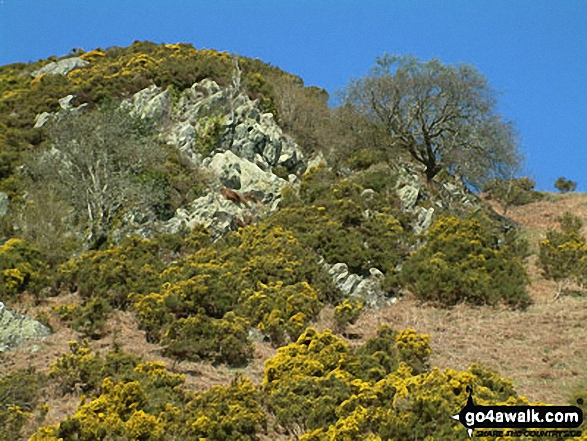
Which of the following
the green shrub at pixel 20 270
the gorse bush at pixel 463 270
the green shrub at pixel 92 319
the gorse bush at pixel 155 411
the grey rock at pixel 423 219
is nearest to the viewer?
the gorse bush at pixel 155 411

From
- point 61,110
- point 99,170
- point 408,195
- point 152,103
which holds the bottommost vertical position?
point 408,195

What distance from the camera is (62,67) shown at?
41656mm

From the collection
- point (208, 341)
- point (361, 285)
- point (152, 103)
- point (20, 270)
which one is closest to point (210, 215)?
point (361, 285)

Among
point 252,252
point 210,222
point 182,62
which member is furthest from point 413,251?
point 182,62

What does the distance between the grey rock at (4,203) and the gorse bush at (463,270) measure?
602 inches

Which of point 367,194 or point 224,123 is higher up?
point 224,123

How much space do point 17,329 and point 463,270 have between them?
11.7 meters

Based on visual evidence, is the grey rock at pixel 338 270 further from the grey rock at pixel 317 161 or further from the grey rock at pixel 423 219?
the grey rock at pixel 317 161

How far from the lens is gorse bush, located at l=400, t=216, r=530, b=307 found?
17.2m

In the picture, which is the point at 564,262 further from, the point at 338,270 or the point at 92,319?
the point at 92,319

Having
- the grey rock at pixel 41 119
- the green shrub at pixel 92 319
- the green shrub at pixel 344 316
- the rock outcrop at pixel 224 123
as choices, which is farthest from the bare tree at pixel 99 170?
the green shrub at pixel 344 316

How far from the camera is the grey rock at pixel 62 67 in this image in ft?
135

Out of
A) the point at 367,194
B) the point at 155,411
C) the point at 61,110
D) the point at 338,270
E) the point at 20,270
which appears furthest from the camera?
the point at 61,110

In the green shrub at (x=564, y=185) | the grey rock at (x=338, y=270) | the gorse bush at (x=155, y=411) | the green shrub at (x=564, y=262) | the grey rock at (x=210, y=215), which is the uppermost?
the green shrub at (x=564, y=185)
